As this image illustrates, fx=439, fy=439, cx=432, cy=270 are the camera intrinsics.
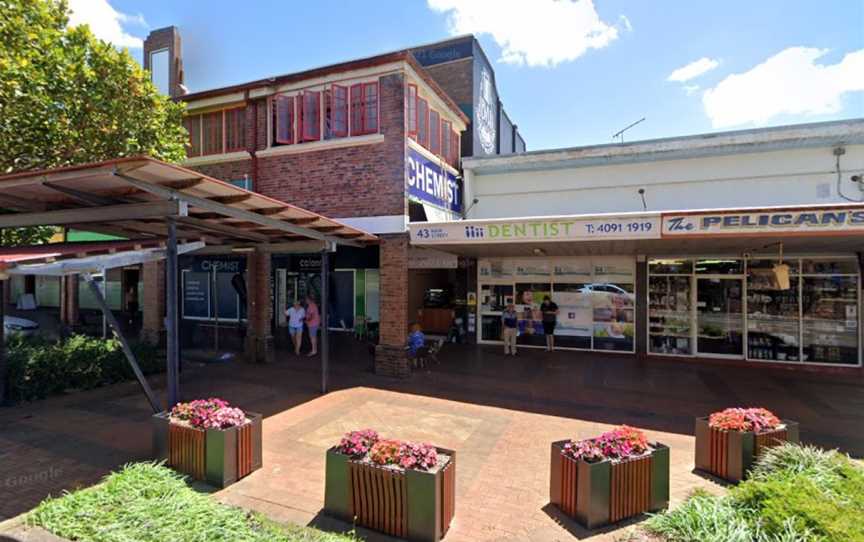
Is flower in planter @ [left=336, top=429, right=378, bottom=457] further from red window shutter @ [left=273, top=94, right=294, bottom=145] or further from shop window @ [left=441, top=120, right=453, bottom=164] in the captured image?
shop window @ [left=441, top=120, right=453, bottom=164]

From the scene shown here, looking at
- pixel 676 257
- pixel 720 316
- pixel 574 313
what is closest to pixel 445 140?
pixel 574 313

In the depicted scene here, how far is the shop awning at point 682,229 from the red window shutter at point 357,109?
284 centimetres

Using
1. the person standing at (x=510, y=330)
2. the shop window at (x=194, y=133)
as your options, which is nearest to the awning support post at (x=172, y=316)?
the shop window at (x=194, y=133)

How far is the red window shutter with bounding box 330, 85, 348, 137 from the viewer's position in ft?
34.7

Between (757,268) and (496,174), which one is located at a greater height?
(496,174)

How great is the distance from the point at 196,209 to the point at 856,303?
14.8 metres

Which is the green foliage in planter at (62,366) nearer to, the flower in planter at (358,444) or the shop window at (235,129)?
the shop window at (235,129)

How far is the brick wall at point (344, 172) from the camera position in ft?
32.8

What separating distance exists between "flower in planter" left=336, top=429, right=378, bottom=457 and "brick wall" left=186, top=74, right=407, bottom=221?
623cm

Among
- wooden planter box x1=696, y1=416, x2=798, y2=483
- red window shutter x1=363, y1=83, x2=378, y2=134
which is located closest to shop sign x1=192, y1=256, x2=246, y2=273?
red window shutter x1=363, y1=83, x2=378, y2=134

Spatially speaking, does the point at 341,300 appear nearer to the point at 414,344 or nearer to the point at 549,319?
the point at 414,344

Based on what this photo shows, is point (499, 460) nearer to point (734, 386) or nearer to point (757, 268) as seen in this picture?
point (734, 386)

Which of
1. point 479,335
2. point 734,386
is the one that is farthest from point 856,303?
point 479,335

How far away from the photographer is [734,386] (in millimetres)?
9469
